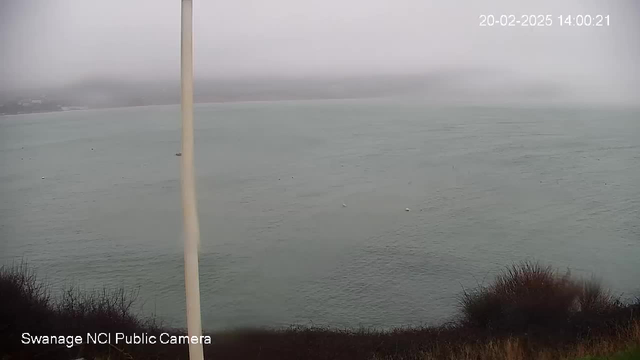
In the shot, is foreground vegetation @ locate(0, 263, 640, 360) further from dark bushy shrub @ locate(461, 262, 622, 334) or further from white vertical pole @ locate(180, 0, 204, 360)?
white vertical pole @ locate(180, 0, 204, 360)

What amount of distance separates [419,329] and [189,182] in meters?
1.35

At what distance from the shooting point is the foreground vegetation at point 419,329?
1.99 meters

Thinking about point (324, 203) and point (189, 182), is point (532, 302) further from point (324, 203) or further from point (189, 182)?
point (189, 182)

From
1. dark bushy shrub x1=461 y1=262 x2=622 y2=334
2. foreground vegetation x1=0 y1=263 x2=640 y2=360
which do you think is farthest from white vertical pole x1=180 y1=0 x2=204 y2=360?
dark bushy shrub x1=461 y1=262 x2=622 y2=334

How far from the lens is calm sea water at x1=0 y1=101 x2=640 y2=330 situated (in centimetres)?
212


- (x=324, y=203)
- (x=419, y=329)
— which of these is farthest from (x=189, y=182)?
(x=419, y=329)

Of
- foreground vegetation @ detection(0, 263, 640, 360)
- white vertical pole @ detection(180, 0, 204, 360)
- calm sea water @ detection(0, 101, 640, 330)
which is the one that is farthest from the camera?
calm sea water @ detection(0, 101, 640, 330)

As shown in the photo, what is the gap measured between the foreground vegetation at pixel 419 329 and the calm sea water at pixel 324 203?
75mm

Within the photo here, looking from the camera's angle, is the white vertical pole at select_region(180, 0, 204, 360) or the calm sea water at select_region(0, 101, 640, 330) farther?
the calm sea water at select_region(0, 101, 640, 330)

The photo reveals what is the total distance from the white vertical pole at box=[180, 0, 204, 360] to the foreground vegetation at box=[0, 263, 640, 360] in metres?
0.41

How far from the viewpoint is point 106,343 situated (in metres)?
A: 1.98

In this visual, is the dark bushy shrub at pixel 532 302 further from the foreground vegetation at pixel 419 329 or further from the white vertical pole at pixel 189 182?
the white vertical pole at pixel 189 182

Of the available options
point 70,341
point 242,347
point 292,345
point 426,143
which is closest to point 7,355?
point 70,341

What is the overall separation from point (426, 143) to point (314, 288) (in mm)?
953
